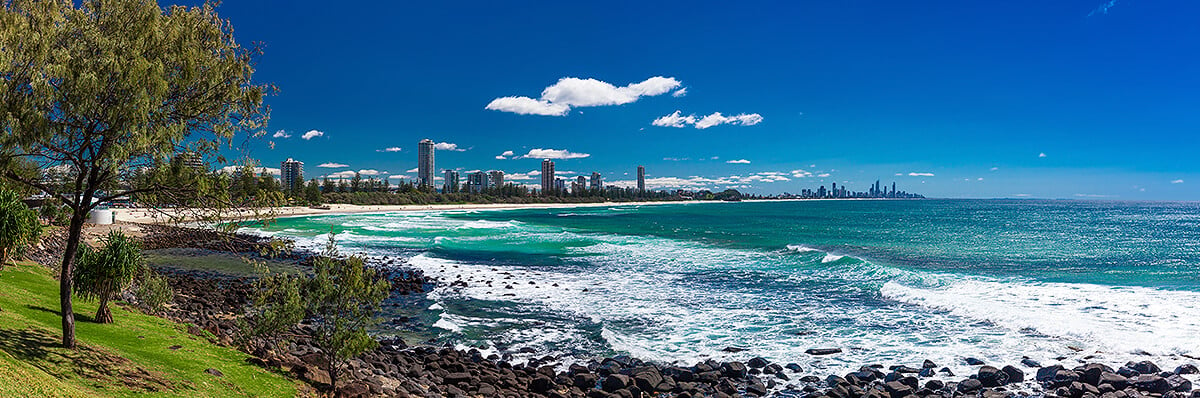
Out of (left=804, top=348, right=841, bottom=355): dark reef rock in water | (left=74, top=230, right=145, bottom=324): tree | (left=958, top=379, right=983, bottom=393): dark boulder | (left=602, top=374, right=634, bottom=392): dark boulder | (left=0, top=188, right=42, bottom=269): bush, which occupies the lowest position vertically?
(left=958, top=379, right=983, bottom=393): dark boulder

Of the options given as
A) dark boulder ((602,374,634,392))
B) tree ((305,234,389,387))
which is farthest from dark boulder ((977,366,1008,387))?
tree ((305,234,389,387))

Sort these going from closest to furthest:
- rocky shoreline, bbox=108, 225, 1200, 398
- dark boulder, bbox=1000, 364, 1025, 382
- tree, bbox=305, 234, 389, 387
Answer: tree, bbox=305, 234, 389, 387
rocky shoreline, bbox=108, 225, 1200, 398
dark boulder, bbox=1000, 364, 1025, 382

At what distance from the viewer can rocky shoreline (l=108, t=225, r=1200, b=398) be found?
1229 cm

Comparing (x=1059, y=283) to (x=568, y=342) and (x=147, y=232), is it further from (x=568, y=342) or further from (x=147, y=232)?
(x=147, y=232)

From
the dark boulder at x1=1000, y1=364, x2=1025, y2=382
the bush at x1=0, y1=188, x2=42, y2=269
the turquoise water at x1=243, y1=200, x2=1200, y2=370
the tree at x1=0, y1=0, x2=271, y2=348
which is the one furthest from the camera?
the turquoise water at x1=243, y1=200, x2=1200, y2=370

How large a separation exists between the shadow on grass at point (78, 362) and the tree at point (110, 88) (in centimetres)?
96

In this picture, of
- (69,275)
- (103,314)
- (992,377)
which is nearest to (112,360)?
(69,275)

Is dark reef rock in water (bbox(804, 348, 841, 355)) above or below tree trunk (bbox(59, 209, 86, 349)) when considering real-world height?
below

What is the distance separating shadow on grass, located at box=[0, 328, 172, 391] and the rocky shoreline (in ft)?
7.52

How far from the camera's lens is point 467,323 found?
19.2m

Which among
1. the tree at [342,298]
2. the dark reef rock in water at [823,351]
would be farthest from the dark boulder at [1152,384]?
the tree at [342,298]

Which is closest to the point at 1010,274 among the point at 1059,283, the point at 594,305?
the point at 1059,283

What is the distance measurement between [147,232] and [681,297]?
1811 inches

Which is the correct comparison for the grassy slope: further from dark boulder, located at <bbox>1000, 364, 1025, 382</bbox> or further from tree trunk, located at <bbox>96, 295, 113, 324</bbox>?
dark boulder, located at <bbox>1000, 364, 1025, 382</bbox>
